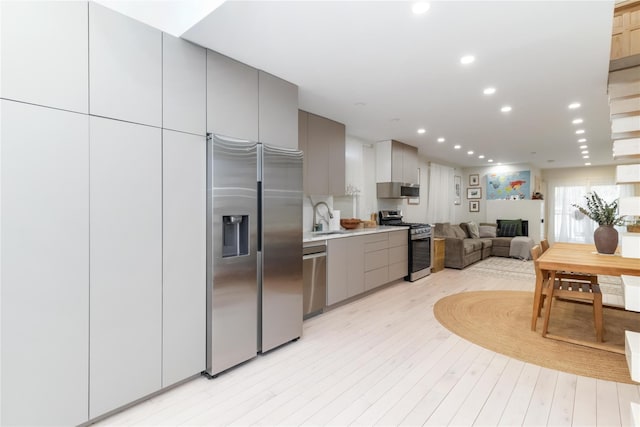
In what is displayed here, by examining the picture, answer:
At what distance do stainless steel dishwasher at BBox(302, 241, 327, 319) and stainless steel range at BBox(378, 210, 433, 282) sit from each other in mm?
2282

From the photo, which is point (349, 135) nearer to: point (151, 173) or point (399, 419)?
point (151, 173)

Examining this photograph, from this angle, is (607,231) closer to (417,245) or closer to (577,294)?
(577,294)

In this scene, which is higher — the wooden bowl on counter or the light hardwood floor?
the wooden bowl on counter

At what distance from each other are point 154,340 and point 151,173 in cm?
112

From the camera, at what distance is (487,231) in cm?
854

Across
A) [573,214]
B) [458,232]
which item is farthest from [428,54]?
[573,214]

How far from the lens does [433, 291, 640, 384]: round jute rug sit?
8.60 feet

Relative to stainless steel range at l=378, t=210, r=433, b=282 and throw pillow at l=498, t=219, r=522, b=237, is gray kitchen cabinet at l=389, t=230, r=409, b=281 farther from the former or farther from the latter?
throw pillow at l=498, t=219, r=522, b=237

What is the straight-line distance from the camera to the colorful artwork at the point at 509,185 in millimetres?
8945

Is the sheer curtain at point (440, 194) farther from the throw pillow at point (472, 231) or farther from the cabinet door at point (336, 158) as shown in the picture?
the cabinet door at point (336, 158)

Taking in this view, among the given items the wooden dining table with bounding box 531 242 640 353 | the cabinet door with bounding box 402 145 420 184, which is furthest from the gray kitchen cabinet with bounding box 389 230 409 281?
the wooden dining table with bounding box 531 242 640 353

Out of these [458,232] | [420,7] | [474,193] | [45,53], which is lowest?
[458,232]

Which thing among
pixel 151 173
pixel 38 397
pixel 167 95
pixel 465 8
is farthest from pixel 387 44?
pixel 38 397

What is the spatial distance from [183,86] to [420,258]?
4695mm
